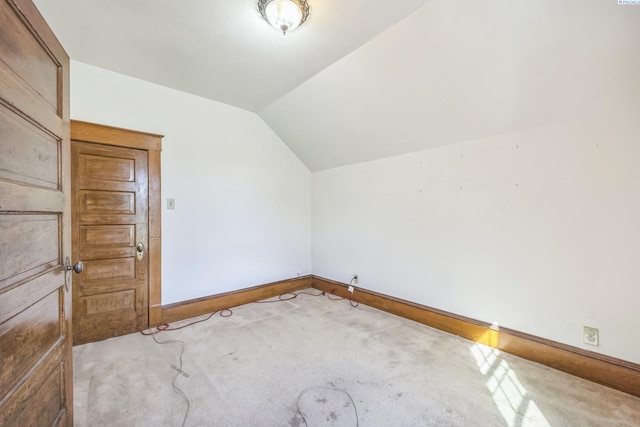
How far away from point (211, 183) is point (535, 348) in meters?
3.48

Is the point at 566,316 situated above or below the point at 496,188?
below

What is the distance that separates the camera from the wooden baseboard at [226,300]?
2.98m

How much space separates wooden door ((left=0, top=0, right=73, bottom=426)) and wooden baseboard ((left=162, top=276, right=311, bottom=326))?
1688 mm

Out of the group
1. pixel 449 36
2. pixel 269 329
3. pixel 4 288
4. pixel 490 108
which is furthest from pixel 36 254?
pixel 490 108

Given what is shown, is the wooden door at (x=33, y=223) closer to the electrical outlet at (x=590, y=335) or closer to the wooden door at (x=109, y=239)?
the wooden door at (x=109, y=239)

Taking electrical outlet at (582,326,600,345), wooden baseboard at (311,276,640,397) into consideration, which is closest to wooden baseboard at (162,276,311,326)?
wooden baseboard at (311,276,640,397)

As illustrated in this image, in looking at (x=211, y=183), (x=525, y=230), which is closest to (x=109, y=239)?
(x=211, y=183)

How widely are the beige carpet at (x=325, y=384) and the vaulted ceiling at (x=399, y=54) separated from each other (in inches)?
75.8

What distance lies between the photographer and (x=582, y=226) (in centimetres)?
201

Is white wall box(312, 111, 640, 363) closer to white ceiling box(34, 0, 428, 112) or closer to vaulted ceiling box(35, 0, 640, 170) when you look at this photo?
vaulted ceiling box(35, 0, 640, 170)

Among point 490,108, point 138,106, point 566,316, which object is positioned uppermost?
point 138,106

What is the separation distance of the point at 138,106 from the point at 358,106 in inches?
87.7

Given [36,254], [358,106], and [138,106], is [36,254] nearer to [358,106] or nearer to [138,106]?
[138,106]

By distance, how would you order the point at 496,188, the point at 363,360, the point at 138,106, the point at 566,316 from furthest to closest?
the point at 138,106 < the point at 496,188 < the point at 363,360 < the point at 566,316
